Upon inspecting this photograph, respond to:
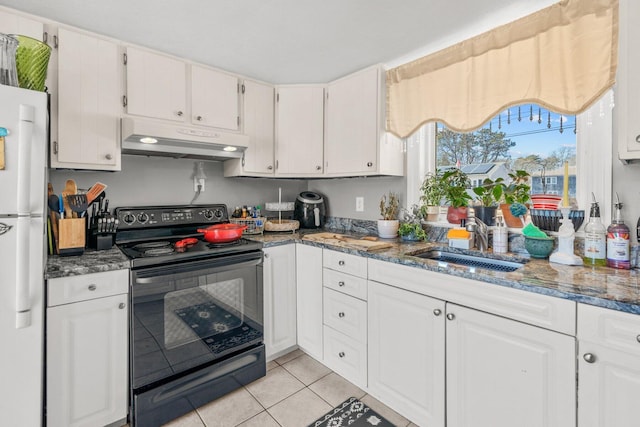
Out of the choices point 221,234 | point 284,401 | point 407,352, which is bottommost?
point 284,401

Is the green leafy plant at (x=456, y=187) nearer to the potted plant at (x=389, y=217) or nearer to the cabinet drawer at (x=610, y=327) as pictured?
the potted plant at (x=389, y=217)

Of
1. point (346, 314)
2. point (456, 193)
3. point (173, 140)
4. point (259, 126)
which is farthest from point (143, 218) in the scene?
point (456, 193)

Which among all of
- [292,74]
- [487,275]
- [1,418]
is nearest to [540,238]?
[487,275]

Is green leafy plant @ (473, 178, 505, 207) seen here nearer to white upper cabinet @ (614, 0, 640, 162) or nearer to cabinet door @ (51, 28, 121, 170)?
white upper cabinet @ (614, 0, 640, 162)

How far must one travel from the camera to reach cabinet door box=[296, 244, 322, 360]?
218cm

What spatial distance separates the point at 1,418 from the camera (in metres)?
1.27

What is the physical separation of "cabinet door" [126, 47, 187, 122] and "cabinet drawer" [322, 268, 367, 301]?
1.46 m

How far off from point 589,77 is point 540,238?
2.58ft

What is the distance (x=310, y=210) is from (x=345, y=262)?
97 centimetres

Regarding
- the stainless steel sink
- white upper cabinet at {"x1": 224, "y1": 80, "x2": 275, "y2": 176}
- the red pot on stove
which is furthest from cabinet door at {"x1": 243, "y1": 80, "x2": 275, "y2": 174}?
the stainless steel sink

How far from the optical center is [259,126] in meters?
2.53

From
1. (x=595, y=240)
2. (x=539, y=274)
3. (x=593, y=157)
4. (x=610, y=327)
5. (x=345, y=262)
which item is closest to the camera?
(x=610, y=327)

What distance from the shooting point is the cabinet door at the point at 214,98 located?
2193 mm

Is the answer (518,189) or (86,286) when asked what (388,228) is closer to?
(518,189)
